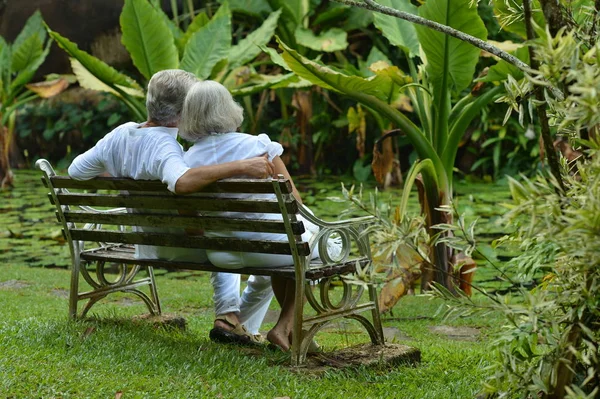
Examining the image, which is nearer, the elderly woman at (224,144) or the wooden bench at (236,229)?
the wooden bench at (236,229)

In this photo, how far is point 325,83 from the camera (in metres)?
5.93

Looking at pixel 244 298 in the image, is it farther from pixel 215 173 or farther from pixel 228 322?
pixel 215 173

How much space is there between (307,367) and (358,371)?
211 mm

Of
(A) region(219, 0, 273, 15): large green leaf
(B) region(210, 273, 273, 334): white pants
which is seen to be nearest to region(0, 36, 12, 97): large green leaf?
(A) region(219, 0, 273, 15): large green leaf

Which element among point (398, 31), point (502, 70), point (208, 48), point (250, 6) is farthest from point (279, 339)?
point (250, 6)

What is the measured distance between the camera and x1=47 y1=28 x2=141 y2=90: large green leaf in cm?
871

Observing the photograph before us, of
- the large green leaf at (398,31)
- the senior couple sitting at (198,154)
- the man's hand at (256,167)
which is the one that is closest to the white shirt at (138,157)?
the senior couple sitting at (198,154)

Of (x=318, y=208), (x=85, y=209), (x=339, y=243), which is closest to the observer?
(x=339, y=243)

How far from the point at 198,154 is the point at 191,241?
383 mm

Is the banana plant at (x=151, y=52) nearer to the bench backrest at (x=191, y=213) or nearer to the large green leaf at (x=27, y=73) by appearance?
the large green leaf at (x=27, y=73)

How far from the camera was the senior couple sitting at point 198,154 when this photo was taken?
3.81 m

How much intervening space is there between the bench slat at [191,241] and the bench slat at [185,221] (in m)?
0.05

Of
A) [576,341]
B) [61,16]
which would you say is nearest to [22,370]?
[576,341]

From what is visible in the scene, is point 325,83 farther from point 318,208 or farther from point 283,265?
point 318,208
